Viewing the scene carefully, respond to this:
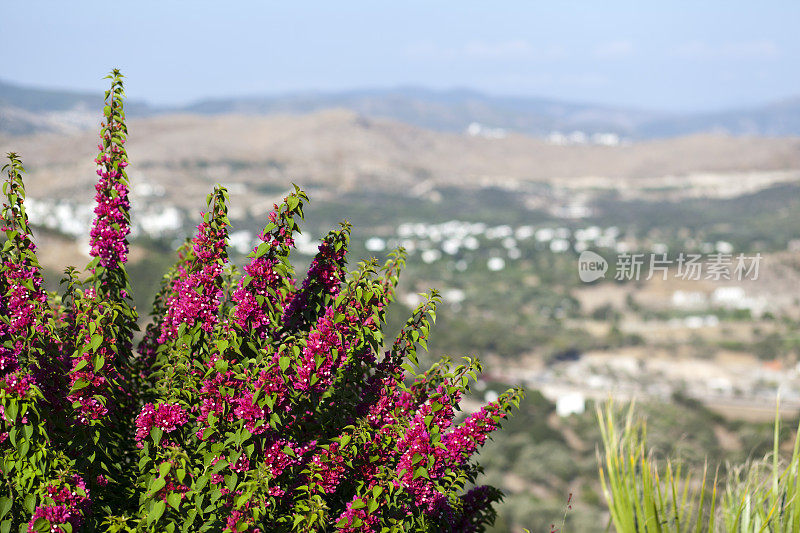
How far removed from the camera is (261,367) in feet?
9.50

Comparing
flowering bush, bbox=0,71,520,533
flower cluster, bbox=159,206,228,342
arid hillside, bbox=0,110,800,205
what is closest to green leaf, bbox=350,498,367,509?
flowering bush, bbox=0,71,520,533

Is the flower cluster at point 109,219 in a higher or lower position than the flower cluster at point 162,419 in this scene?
higher

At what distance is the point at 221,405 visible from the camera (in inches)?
114

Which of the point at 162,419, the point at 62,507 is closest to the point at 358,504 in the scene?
the point at 162,419

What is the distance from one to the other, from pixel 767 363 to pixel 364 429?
64.9 meters

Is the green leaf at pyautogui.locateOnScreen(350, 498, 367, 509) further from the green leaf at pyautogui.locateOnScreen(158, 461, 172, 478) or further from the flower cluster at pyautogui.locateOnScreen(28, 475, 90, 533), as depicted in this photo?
the flower cluster at pyautogui.locateOnScreen(28, 475, 90, 533)

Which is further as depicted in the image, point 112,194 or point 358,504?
point 112,194

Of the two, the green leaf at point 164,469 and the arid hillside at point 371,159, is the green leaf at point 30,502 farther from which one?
the arid hillside at point 371,159

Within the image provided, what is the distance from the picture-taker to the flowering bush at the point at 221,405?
277 centimetres

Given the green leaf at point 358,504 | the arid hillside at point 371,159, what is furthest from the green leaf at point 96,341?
the arid hillside at point 371,159

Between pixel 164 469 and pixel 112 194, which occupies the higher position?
pixel 112 194

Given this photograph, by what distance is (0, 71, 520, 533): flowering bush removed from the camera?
9.09 feet

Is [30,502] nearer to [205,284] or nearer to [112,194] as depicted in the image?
[205,284]

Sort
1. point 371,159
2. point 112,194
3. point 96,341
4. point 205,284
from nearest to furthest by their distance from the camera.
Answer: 1. point 96,341
2. point 205,284
3. point 112,194
4. point 371,159
